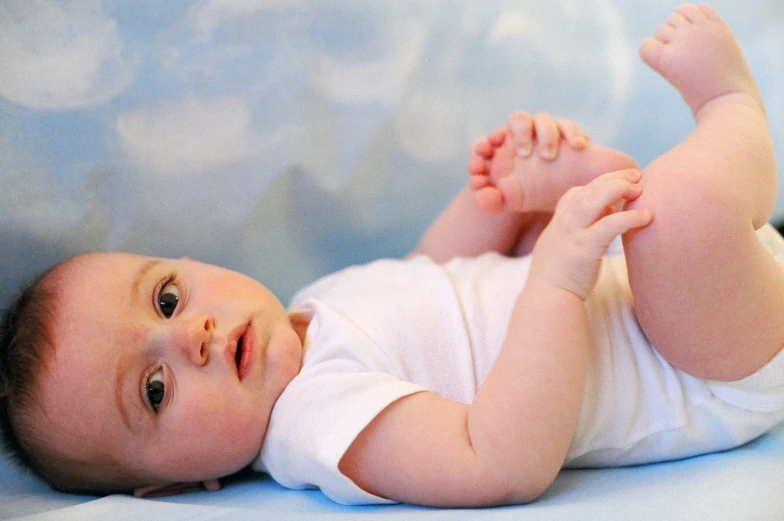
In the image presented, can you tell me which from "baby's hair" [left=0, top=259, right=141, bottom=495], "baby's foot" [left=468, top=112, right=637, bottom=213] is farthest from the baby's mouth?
"baby's foot" [left=468, top=112, right=637, bottom=213]

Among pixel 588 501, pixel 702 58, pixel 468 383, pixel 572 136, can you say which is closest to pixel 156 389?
pixel 468 383

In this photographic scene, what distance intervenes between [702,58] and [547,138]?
227 mm

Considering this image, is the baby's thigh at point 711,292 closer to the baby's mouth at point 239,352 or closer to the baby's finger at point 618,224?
the baby's finger at point 618,224

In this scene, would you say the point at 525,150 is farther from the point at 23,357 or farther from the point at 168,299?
the point at 23,357

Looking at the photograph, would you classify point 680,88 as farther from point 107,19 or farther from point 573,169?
point 107,19

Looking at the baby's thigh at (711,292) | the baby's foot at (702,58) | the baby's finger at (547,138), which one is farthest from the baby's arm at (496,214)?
the baby's thigh at (711,292)

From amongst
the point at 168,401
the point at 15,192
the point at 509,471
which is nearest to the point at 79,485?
the point at 168,401

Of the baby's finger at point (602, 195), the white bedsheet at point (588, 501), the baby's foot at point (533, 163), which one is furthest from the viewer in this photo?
the baby's foot at point (533, 163)

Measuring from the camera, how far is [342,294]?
1.15 metres

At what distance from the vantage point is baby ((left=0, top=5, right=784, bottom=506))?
2.78 feet

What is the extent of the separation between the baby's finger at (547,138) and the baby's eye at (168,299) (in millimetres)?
558

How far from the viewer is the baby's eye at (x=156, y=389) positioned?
1009 millimetres

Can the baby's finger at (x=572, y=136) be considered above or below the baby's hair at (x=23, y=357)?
above

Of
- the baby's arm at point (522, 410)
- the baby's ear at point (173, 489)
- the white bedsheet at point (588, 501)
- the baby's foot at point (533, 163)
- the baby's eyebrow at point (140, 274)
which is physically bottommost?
the baby's ear at point (173, 489)
